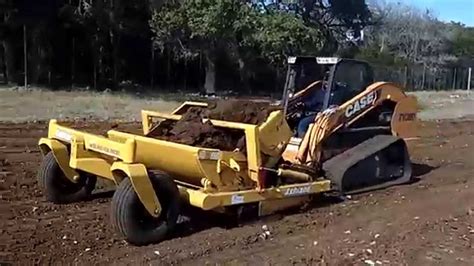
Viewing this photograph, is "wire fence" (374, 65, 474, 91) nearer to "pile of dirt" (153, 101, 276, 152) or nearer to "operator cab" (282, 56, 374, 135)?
"operator cab" (282, 56, 374, 135)

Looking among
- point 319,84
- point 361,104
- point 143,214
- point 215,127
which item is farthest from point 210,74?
point 143,214

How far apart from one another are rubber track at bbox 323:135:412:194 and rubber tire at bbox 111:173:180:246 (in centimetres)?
253

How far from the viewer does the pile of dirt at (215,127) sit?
7.64 m

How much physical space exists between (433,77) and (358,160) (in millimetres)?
37083

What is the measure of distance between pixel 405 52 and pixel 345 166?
43174mm

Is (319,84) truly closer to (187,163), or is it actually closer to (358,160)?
(358,160)

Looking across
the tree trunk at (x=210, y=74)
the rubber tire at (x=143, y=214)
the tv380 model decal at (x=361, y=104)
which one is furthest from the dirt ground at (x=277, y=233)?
the tree trunk at (x=210, y=74)

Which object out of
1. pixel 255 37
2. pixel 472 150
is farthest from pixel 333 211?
pixel 255 37

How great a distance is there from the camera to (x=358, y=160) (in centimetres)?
902

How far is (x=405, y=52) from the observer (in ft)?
165

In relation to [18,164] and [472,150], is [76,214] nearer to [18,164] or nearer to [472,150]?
[18,164]

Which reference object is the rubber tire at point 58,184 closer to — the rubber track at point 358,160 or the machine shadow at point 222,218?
the machine shadow at point 222,218

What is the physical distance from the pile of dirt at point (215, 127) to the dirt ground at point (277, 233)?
2.75 ft

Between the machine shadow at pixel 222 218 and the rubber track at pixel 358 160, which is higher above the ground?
the rubber track at pixel 358 160
